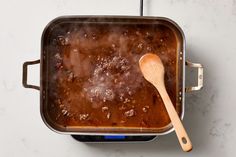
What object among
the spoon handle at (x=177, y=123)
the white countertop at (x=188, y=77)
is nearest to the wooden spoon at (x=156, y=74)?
the spoon handle at (x=177, y=123)

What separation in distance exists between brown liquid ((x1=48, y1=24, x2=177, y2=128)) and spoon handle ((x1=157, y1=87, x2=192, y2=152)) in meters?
0.03

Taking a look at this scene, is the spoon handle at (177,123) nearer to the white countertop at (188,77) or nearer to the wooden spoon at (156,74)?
the wooden spoon at (156,74)

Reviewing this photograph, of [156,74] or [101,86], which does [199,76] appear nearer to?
[156,74]

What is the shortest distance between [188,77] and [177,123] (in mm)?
142

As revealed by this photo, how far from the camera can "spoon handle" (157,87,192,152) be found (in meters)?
0.78

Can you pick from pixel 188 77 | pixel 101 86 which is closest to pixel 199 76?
pixel 188 77

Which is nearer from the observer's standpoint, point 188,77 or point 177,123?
point 177,123

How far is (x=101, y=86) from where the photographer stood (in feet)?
2.76

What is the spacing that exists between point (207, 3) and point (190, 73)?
16 centimetres

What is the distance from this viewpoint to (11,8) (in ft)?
2.94

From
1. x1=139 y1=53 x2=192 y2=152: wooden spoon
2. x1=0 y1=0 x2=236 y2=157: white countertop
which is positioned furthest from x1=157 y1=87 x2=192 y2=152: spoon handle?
x1=0 y1=0 x2=236 y2=157: white countertop

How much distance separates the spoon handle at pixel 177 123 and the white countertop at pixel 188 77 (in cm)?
11

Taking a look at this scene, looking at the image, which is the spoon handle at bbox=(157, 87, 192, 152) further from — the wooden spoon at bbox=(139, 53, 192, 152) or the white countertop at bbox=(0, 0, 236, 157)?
the white countertop at bbox=(0, 0, 236, 157)

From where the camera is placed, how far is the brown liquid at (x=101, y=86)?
0.84 metres
